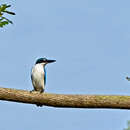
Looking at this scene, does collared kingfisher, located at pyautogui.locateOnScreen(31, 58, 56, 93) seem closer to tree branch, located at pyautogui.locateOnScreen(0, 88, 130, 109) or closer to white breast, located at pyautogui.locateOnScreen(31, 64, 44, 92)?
white breast, located at pyautogui.locateOnScreen(31, 64, 44, 92)

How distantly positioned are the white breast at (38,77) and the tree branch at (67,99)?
332 centimetres

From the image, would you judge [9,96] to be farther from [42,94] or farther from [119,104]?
[119,104]

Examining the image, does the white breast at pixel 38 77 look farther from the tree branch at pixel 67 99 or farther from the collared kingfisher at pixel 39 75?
the tree branch at pixel 67 99

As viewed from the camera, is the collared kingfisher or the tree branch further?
the collared kingfisher

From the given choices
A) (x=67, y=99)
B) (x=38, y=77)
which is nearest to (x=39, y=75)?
(x=38, y=77)

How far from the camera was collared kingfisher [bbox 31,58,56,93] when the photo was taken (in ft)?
40.8

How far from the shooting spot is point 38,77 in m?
12.5

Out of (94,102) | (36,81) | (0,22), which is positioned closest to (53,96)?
(94,102)

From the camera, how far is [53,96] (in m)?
8.82

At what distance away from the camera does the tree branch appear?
28.1 feet

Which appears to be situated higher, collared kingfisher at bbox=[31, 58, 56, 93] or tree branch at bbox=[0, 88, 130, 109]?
collared kingfisher at bbox=[31, 58, 56, 93]

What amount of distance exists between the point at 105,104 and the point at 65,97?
2.85 ft

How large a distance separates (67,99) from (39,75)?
12.8 ft

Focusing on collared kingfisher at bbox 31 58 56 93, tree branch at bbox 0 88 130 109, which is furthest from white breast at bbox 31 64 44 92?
tree branch at bbox 0 88 130 109
